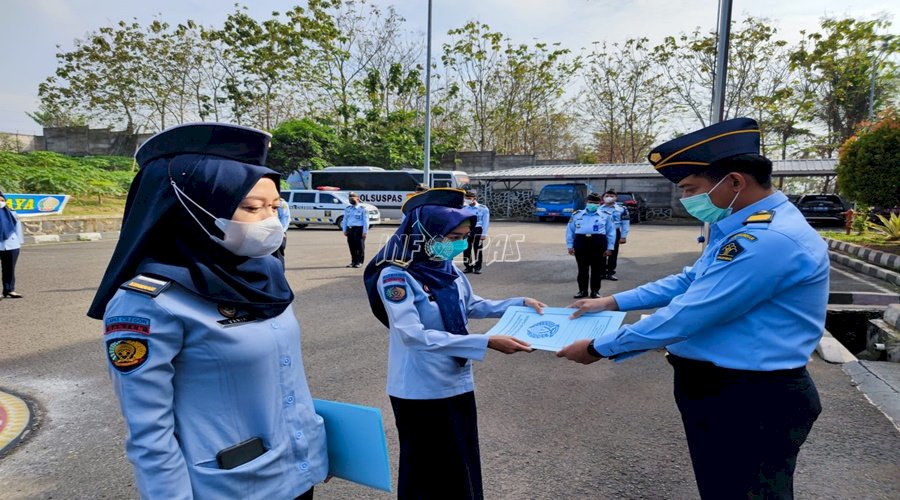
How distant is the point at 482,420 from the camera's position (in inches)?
150

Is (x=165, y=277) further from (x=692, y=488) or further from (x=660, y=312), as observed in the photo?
(x=692, y=488)

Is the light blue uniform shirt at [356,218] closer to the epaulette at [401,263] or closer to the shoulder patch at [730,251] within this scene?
the epaulette at [401,263]

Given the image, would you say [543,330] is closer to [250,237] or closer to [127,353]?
[250,237]

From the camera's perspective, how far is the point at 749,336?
1.75m

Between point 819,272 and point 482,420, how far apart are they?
2.61 m

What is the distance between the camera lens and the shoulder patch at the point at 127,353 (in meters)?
1.33

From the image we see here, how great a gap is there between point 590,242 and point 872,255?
24.4ft

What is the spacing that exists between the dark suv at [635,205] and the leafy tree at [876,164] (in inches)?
549

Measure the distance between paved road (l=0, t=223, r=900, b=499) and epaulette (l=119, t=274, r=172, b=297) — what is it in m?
1.98

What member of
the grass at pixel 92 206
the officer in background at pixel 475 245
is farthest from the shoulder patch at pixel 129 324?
the grass at pixel 92 206

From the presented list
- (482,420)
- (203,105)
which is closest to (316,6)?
(203,105)

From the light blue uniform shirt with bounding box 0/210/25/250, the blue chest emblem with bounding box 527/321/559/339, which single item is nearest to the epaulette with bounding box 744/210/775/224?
the blue chest emblem with bounding box 527/321/559/339

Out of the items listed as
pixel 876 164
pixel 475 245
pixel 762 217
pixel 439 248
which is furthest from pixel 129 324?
pixel 876 164

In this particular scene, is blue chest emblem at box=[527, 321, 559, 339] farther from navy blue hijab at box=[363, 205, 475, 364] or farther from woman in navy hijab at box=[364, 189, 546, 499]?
navy blue hijab at box=[363, 205, 475, 364]
